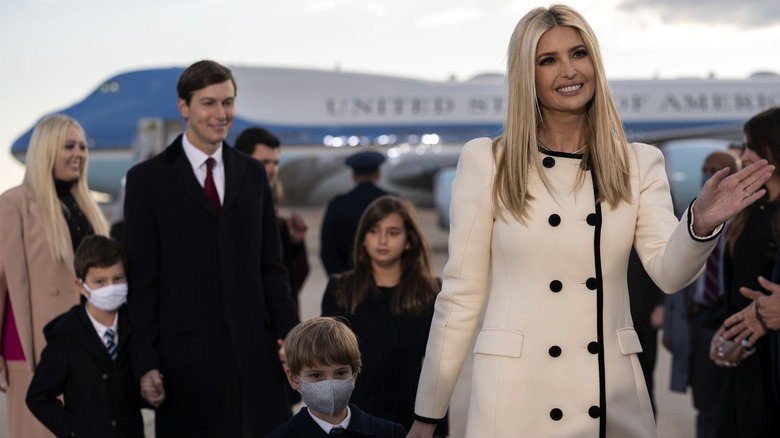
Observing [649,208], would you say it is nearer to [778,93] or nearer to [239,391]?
[239,391]

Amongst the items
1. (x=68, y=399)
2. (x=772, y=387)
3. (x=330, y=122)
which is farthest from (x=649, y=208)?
(x=330, y=122)

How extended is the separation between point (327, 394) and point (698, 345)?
2.82 m

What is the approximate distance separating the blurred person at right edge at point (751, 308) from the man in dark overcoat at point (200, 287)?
5.64 ft

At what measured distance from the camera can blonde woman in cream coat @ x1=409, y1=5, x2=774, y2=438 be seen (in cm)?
192

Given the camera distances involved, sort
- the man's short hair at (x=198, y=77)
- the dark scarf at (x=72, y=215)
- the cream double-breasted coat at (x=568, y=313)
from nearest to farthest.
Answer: the cream double-breasted coat at (x=568, y=313) → the man's short hair at (x=198, y=77) → the dark scarf at (x=72, y=215)

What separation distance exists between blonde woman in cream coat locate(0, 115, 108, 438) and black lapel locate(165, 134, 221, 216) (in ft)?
2.57

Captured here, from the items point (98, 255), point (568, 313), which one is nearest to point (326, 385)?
point (568, 313)

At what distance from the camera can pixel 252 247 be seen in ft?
10.2

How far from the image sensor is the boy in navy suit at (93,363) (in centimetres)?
291

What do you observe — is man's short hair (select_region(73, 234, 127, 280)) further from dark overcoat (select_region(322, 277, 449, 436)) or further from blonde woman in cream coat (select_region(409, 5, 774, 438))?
blonde woman in cream coat (select_region(409, 5, 774, 438))

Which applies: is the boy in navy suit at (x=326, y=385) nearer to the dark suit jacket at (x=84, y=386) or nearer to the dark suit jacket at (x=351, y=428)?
the dark suit jacket at (x=351, y=428)

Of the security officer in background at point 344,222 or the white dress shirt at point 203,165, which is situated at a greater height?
the white dress shirt at point 203,165

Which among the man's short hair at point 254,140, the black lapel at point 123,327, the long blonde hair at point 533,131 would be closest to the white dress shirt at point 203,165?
the black lapel at point 123,327

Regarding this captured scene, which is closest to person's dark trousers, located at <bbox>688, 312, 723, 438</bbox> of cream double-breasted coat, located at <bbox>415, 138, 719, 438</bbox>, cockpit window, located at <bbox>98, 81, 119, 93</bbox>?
cream double-breasted coat, located at <bbox>415, 138, 719, 438</bbox>
